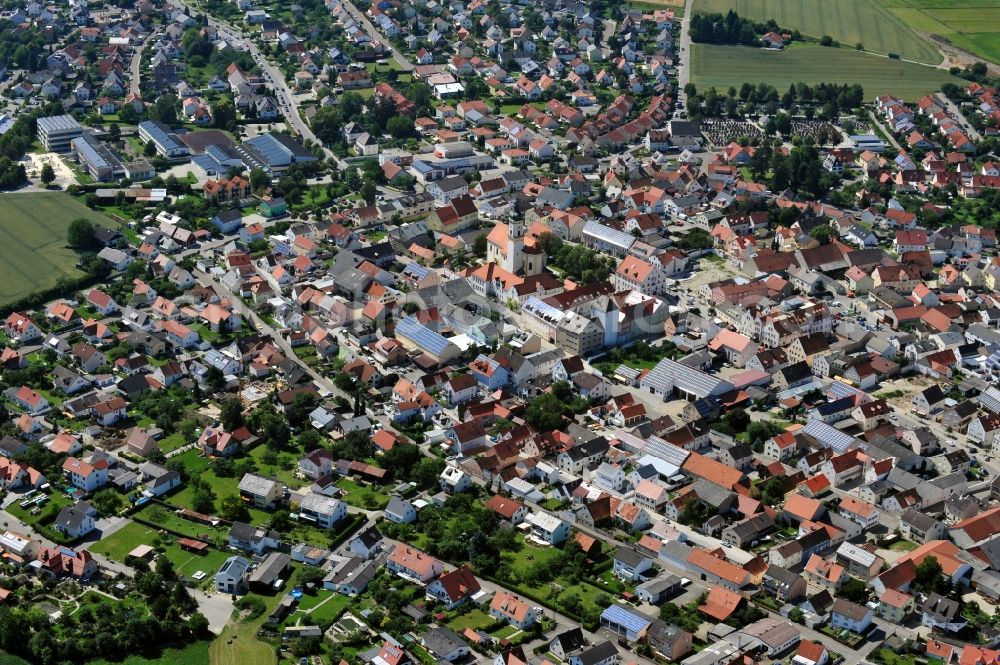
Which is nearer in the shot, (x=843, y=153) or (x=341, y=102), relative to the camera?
(x=843, y=153)

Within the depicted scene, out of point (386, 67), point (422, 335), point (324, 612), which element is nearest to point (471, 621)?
point (324, 612)

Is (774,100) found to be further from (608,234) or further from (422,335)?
(422,335)

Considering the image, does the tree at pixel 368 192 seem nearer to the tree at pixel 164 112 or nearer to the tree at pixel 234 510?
the tree at pixel 164 112

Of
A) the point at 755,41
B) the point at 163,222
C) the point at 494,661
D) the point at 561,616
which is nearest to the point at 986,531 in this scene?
the point at 561,616

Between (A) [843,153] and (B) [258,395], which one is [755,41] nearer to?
(A) [843,153]

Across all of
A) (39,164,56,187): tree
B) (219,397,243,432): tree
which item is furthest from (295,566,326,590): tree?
(39,164,56,187): tree

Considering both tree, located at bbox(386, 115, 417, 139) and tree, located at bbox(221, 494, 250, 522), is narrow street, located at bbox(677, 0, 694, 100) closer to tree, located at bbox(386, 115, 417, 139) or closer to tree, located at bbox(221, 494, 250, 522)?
tree, located at bbox(386, 115, 417, 139)
